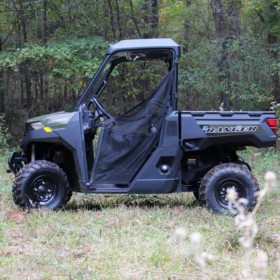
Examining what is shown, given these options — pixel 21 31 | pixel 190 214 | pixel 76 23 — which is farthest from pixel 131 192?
pixel 21 31

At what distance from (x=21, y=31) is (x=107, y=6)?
11.4 ft

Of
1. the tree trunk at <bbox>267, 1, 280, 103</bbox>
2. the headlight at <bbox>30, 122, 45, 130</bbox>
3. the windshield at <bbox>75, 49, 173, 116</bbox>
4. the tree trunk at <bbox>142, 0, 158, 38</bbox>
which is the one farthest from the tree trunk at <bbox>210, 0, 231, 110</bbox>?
the headlight at <bbox>30, 122, 45, 130</bbox>

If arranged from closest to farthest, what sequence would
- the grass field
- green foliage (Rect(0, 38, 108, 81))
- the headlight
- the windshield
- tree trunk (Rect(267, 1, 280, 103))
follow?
1. the grass field
2. the headlight
3. green foliage (Rect(0, 38, 108, 81))
4. the windshield
5. tree trunk (Rect(267, 1, 280, 103))

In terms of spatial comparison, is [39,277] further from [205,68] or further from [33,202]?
[205,68]

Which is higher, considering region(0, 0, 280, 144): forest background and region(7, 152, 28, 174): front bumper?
region(0, 0, 280, 144): forest background

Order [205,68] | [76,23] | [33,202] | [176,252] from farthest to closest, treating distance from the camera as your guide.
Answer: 1. [76,23]
2. [205,68]
3. [33,202]
4. [176,252]

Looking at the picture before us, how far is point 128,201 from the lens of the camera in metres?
6.78

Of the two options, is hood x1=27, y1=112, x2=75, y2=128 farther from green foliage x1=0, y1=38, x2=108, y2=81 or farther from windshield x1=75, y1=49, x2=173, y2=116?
green foliage x1=0, y1=38, x2=108, y2=81

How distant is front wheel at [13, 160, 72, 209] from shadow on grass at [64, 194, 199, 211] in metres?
0.30

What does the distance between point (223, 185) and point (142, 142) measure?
3.85 feet

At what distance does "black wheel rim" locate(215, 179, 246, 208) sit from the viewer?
596 cm

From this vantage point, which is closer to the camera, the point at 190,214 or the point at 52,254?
the point at 52,254

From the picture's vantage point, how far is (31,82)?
55.4 ft

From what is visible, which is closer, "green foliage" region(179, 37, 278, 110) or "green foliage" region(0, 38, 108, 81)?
"green foliage" region(0, 38, 108, 81)
